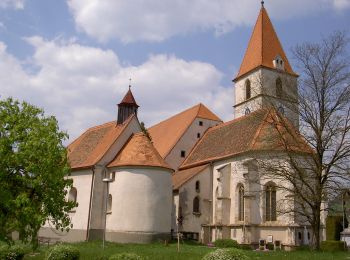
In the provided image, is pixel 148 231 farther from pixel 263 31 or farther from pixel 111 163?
pixel 263 31

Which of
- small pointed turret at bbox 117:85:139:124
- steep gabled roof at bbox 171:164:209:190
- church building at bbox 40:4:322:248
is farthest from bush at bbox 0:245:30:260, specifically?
small pointed turret at bbox 117:85:139:124

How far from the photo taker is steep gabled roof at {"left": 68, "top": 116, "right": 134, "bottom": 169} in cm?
3544

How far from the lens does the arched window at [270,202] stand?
31.8 metres

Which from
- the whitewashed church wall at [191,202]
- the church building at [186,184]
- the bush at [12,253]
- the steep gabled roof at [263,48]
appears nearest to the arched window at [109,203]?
the church building at [186,184]

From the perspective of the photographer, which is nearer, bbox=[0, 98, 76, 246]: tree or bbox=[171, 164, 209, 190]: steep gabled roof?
bbox=[0, 98, 76, 246]: tree

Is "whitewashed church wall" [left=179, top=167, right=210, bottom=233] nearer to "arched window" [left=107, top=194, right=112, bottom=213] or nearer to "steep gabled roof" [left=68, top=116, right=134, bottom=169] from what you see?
"arched window" [left=107, top=194, right=112, bottom=213]

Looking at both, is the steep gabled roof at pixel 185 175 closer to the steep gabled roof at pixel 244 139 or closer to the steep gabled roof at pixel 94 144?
the steep gabled roof at pixel 244 139

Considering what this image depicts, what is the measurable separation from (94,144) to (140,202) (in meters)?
8.94

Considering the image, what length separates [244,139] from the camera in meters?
35.0

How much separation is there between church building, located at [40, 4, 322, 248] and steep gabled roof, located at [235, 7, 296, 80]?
12.8 metres

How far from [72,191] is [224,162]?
12.9m

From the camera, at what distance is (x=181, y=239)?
3397 cm

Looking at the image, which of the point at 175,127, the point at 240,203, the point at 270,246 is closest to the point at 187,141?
the point at 175,127

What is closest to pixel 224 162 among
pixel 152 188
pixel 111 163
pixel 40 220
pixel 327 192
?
pixel 152 188
